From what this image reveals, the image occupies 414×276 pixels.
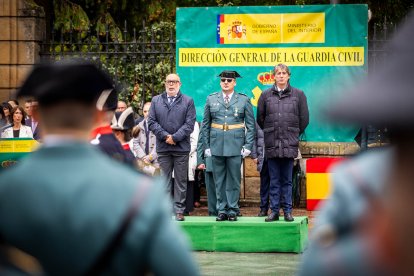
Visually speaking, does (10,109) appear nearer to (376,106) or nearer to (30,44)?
(30,44)

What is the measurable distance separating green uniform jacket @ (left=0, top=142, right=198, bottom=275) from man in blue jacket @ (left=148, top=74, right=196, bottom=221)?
43.5ft

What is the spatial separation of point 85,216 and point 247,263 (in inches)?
406

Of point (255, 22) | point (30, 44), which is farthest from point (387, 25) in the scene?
point (30, 44)

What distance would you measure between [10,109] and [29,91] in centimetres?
1600

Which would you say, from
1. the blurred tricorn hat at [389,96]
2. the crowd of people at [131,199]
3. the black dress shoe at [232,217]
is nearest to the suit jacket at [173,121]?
the black dress shoe at [232,217]

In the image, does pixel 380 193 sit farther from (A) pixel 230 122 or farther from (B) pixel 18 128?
(B) pixel 18 128

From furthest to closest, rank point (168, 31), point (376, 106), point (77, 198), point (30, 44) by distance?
point (168, 31), point (30, 44), point (77, 198), point (376, 106)

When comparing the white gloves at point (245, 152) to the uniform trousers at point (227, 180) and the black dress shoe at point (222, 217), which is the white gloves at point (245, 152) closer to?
the uniform trousers at point (227, 180)

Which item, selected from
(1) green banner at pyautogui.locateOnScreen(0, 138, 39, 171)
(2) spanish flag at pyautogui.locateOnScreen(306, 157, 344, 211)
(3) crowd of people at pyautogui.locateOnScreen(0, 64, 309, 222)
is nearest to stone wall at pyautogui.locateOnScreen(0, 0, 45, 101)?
(3) crowd of people at pyautogui.locateOnScreen(0, 64, 309, 222)

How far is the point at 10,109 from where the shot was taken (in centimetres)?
1953

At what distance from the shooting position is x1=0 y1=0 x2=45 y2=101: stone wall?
20875 mm

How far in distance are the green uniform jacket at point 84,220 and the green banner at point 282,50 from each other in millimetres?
16065

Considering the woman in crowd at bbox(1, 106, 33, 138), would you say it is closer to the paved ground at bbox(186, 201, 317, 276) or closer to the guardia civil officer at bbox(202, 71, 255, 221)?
the guardia civil officer at bbox(202, 71, 255, 221)

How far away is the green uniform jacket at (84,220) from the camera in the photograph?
10.9 ft
